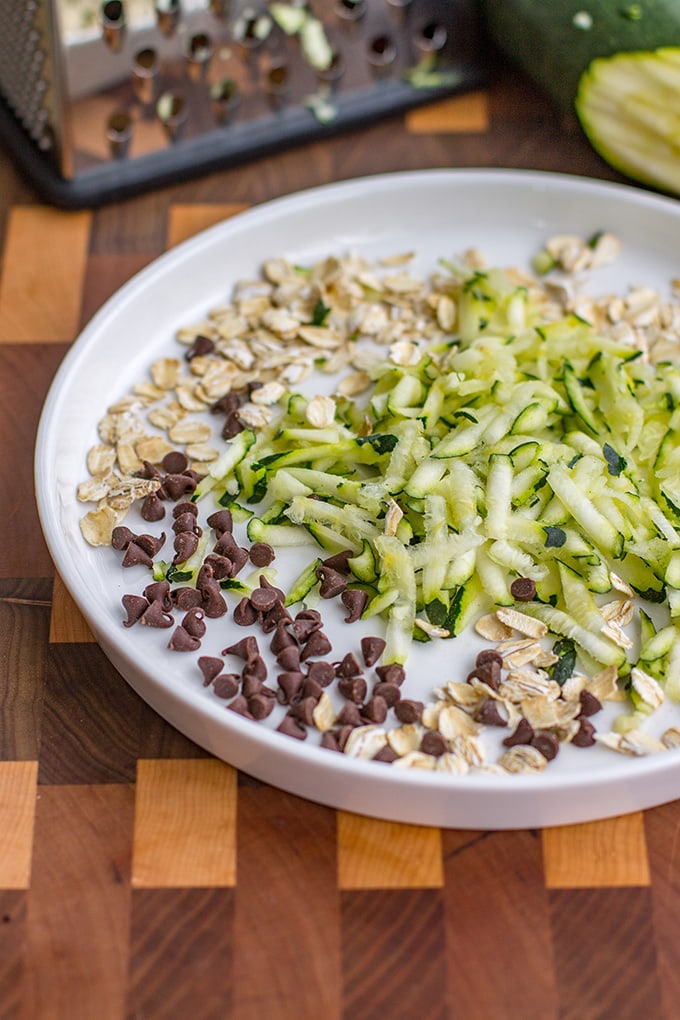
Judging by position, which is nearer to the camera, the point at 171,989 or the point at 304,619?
the point at 171,989

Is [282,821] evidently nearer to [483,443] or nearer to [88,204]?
[483,443]

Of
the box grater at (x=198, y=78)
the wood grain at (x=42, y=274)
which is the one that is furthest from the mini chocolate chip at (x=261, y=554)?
the box grater at (x=198, y=78)

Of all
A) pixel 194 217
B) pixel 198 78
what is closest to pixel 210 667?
pixel 194 217

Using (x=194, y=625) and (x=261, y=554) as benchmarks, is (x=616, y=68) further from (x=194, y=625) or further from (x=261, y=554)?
(x=194, y=625)

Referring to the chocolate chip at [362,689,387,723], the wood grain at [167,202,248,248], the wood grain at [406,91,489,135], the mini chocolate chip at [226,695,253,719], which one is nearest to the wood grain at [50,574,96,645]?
the mini chocolate chip at [226,695,253,719]

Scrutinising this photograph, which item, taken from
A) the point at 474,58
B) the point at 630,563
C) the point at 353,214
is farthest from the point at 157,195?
the point at 630,563

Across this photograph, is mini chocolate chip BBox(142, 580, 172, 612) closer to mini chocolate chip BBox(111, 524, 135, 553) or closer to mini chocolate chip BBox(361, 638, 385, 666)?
mini chocolate chip BBox(111, 524, 135, 553)
